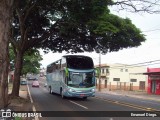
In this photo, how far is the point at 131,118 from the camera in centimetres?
1552

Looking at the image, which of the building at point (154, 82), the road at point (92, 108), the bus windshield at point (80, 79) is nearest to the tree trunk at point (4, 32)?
the road at point (92, 108)

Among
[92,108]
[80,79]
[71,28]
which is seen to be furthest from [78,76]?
[92,108]

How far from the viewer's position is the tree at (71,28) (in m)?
22.5

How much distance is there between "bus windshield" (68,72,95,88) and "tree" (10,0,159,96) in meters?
2.72

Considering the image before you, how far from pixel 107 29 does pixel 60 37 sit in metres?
6.82

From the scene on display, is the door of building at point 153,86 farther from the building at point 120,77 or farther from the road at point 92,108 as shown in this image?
the road at point 92,108

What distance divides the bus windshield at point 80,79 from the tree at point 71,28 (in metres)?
2.72

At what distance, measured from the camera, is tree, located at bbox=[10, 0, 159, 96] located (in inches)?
887

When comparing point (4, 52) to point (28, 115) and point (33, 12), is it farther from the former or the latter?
point (33, 12)

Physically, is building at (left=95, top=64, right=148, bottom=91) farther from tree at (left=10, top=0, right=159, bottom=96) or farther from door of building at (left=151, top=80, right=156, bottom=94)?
tree at (left=10, top=0, right=159, bottom=96)

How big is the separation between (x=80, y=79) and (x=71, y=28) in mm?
5289

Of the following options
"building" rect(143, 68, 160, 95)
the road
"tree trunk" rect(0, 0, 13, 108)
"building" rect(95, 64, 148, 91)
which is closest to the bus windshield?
the road

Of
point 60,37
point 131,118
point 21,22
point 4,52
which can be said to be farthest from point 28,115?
point 60,37

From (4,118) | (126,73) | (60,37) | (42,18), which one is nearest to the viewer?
(4,118)
